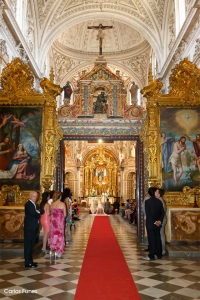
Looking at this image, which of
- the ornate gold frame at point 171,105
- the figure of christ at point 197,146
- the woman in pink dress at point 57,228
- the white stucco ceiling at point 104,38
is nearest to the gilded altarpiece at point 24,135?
the woman in pink dress at point 57,228

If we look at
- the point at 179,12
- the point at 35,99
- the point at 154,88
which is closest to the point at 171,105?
the point at 154,88

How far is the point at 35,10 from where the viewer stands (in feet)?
61.3

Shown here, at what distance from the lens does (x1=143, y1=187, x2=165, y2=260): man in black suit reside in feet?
23.4

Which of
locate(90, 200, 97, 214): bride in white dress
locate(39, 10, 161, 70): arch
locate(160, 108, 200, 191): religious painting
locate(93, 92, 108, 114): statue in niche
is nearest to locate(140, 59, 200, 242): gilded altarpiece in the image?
locate(160, 108, 200, 191): religious painting

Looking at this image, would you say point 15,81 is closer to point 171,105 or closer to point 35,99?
point 35,99

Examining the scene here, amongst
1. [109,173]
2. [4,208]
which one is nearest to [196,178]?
[4,208]

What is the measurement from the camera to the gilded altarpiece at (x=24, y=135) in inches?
354

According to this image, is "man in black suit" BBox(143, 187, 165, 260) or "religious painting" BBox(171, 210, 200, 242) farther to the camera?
"religious painting" BBox(171, 210, 200, 242)

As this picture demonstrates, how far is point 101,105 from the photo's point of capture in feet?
39.3

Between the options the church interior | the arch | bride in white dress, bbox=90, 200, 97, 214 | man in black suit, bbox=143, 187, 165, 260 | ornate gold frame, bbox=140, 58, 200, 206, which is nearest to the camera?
the church interior

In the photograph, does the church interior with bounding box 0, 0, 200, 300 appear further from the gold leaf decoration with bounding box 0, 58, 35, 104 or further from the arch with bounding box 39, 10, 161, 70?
the arch with bounding box 39, 10, 161, 70

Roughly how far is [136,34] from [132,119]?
634 inches

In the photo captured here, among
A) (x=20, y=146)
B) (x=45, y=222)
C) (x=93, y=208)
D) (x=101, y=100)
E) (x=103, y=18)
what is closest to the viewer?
(x=45, y=222)

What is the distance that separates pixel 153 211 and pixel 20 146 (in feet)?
14.2
